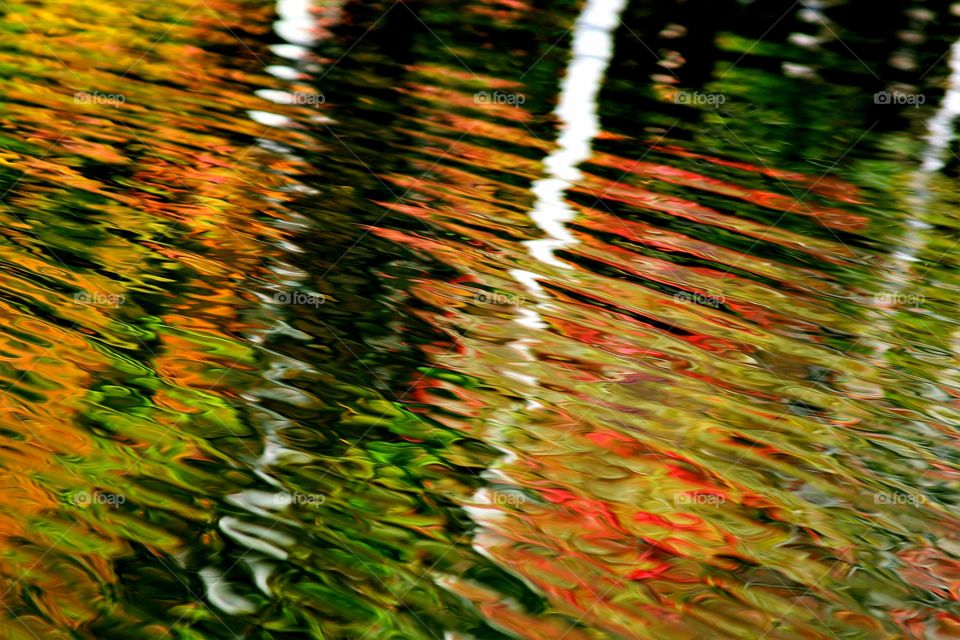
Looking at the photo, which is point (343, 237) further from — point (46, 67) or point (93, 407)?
point (46, 67)

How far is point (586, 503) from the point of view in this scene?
2611mm

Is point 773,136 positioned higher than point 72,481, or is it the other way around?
point 773,136

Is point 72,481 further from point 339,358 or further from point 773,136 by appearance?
point 773,136

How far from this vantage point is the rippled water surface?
231 cm

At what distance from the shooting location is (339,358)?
3141 mm

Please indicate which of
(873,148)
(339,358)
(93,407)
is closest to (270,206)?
(339,358)

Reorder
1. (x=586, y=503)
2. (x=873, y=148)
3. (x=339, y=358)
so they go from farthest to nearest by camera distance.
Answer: (x=873, y=148) → (x=339, y=358) → (x=586, y=503)

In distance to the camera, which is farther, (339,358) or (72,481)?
(339,358)

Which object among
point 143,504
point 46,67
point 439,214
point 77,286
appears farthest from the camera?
point 46,67

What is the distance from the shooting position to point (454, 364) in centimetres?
317

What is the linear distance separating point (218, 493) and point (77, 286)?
48.9 inches

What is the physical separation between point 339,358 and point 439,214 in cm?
139

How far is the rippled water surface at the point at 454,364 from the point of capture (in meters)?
2.31

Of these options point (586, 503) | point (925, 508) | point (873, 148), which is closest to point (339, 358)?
point (586, 503)
